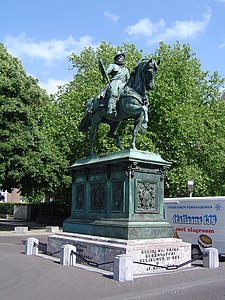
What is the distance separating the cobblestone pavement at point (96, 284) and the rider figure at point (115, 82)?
17.0 feet

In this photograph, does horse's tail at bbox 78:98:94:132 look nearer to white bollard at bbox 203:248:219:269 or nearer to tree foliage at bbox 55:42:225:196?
white bollard at bbox 203:248:219:269

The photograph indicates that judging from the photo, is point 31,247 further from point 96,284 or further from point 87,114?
point 96,284

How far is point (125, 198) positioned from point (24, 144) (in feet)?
51.8

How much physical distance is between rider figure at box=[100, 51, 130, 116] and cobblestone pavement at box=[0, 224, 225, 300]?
17.0ft

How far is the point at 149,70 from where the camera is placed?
12531 millimetres

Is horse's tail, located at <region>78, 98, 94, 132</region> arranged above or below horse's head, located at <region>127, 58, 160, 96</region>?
below

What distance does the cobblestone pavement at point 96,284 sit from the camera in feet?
27.4

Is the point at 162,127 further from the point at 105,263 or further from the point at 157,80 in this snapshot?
the point at 105,263

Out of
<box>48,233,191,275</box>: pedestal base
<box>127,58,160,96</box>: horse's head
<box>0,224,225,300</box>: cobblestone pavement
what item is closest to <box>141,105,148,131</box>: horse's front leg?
<box>127,58,160,96</box>: horse's head

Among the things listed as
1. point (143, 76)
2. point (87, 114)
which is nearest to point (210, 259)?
point (143, 76)

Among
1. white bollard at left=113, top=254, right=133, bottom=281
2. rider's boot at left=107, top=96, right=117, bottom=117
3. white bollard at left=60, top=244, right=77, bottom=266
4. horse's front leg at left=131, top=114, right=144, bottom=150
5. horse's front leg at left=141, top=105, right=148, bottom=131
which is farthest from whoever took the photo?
rider's boot at left=107, top=96, right=117, bottom=117

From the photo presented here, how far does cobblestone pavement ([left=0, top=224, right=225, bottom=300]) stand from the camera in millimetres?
8359

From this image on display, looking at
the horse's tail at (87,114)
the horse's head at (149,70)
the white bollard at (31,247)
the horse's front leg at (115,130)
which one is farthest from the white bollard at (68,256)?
the horse's head at (149,70)

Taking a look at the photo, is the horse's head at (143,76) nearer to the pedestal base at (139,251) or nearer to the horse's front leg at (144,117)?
the horse's front leg at (144,117)
